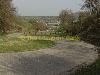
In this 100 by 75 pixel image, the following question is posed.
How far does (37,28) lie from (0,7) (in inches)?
1004

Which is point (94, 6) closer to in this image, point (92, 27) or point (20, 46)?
point (92, 27)

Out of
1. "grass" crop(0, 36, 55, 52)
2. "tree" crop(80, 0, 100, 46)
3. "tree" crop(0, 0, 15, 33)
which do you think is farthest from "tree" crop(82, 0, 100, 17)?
"tree" crop(0, 0, 15, 33)

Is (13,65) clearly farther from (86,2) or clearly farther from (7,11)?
(7,11)

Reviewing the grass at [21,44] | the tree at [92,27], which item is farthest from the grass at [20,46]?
the tree at [92,27]

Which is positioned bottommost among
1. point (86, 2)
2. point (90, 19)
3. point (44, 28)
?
point (44, 28)

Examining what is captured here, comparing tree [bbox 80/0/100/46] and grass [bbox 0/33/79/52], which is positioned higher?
tree [bbox 80/0/100/46]

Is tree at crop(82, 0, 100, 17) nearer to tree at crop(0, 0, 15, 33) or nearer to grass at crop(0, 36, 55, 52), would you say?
grass at crop(0, 36, 55, 52)

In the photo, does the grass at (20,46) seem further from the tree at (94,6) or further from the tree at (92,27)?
the tree at (92,27)

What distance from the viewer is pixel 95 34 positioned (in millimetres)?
7684

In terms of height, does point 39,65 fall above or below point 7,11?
below

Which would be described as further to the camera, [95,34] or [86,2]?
[86,2]

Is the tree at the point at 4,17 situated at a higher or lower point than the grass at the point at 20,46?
higher

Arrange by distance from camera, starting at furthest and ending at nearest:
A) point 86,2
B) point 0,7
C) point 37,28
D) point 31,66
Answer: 1. point 37,28
2. point 0,7
3. point 31,66
4. point 86,2

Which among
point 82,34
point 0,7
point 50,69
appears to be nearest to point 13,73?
point 50,69
